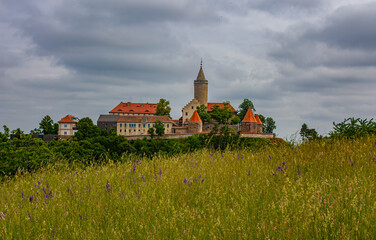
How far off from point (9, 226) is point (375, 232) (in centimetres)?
433

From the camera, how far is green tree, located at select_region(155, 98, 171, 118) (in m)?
84.5

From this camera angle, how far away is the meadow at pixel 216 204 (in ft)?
11.0

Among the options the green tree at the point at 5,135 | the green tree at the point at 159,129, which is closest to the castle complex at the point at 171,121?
the green tree at the point at 159,129

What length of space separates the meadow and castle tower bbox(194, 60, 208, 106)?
88776 mm

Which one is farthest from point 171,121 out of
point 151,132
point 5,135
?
point 5,135

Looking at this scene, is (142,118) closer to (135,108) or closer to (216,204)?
(135,108)

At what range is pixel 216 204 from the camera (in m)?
4.17

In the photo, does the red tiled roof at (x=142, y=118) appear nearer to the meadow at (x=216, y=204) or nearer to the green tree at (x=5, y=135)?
the green tree at (x=5, y=135)

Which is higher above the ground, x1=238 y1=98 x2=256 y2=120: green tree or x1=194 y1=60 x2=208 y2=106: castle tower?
x1=194 y1=60 x2=208 y2=106: castle tower

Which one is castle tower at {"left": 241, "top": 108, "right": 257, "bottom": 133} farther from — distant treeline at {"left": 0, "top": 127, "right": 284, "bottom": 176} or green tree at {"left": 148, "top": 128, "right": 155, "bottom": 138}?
distant treeline at {"left": 0, "top": 127, "right": 284, "bottom": 176}

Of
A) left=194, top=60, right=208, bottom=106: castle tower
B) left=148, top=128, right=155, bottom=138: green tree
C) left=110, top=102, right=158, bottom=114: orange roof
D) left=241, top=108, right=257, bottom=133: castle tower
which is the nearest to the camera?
left=241, top=108, right=257, bottom=133: castle tower

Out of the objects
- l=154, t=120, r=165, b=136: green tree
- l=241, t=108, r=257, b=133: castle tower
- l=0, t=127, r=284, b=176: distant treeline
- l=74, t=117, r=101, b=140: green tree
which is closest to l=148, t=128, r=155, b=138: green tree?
l=154, t=120, r=165, b=136: green tree

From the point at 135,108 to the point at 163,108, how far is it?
64.6 ft

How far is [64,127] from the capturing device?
275 feet
